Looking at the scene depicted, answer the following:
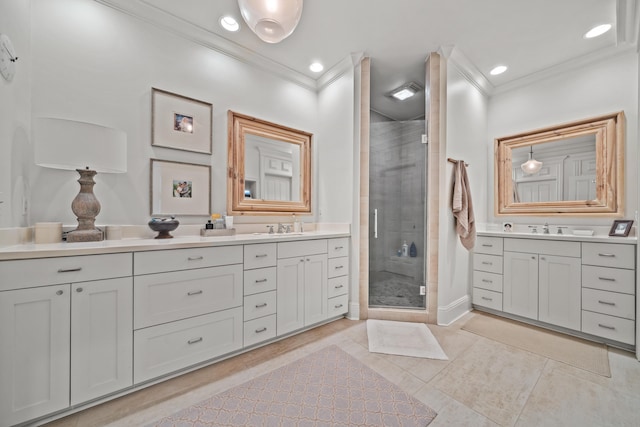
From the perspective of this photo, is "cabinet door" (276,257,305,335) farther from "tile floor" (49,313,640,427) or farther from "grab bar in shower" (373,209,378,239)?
"grab bar in shower" (373,209,378,239)

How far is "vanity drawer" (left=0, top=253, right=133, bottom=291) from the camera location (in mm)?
1128

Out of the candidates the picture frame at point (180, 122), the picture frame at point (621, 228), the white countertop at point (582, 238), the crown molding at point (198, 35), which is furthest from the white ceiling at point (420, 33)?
the white countertop at point (582, 238)

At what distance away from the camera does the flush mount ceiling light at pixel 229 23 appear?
2071 millimetres

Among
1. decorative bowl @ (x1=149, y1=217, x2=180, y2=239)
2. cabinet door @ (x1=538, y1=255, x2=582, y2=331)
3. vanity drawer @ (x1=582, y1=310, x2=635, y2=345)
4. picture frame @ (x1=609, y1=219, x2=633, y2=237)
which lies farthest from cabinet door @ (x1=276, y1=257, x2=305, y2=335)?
picture frame @ (x1=609, y1=219, x2=633, y2=237)

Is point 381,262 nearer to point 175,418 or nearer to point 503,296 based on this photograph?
point 503,296

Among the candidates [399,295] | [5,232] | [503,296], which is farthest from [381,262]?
[5,232]

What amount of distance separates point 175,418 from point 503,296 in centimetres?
306

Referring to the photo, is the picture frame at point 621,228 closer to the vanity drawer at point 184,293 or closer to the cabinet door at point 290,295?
the cabinet door at point 290,295

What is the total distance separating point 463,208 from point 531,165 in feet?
3.78

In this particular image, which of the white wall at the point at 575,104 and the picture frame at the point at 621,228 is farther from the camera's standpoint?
the white wall at the point at 575,104

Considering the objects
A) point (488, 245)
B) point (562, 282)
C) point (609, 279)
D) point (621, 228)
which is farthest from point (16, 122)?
point (621, 228)

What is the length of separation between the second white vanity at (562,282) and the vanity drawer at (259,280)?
93.5 inches

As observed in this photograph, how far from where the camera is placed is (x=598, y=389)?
4.99 ft

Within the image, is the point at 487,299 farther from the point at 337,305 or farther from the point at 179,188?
the point at 179,188
